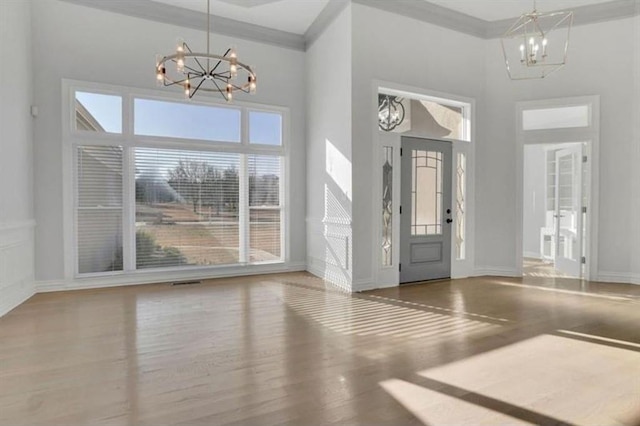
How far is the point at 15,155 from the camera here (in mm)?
4270

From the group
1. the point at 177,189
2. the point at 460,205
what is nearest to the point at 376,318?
the point at 460,205

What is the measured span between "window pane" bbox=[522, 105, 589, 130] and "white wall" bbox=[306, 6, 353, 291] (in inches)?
121

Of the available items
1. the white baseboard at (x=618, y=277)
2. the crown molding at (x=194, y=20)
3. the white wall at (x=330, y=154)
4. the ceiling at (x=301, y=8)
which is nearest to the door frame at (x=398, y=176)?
the white wall at (x=330, y=154)

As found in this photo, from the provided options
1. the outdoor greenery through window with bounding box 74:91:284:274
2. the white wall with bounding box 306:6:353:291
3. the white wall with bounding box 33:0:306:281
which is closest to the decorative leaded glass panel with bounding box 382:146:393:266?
the white wall with bounding box 306:6:353:291

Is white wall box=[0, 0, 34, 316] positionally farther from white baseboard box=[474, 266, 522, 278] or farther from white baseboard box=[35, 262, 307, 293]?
white baseboard box=[474, 266, 522, 278]

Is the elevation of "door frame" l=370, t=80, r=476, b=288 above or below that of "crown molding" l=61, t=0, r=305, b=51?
below

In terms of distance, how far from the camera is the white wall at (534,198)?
7945 mm

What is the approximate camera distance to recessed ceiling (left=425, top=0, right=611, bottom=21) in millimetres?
5383

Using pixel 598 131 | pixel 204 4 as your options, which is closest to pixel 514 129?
pixel 598 131

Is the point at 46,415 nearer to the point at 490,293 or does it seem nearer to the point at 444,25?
the point at 490,293

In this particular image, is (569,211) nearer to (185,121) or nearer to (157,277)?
(185,121)

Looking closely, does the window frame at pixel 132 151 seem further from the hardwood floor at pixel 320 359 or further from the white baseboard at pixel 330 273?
the hardwood floor at pixel 320 359

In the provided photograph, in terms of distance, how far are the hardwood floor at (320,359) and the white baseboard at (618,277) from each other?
0.95 metres

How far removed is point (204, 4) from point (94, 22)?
1531 mm
